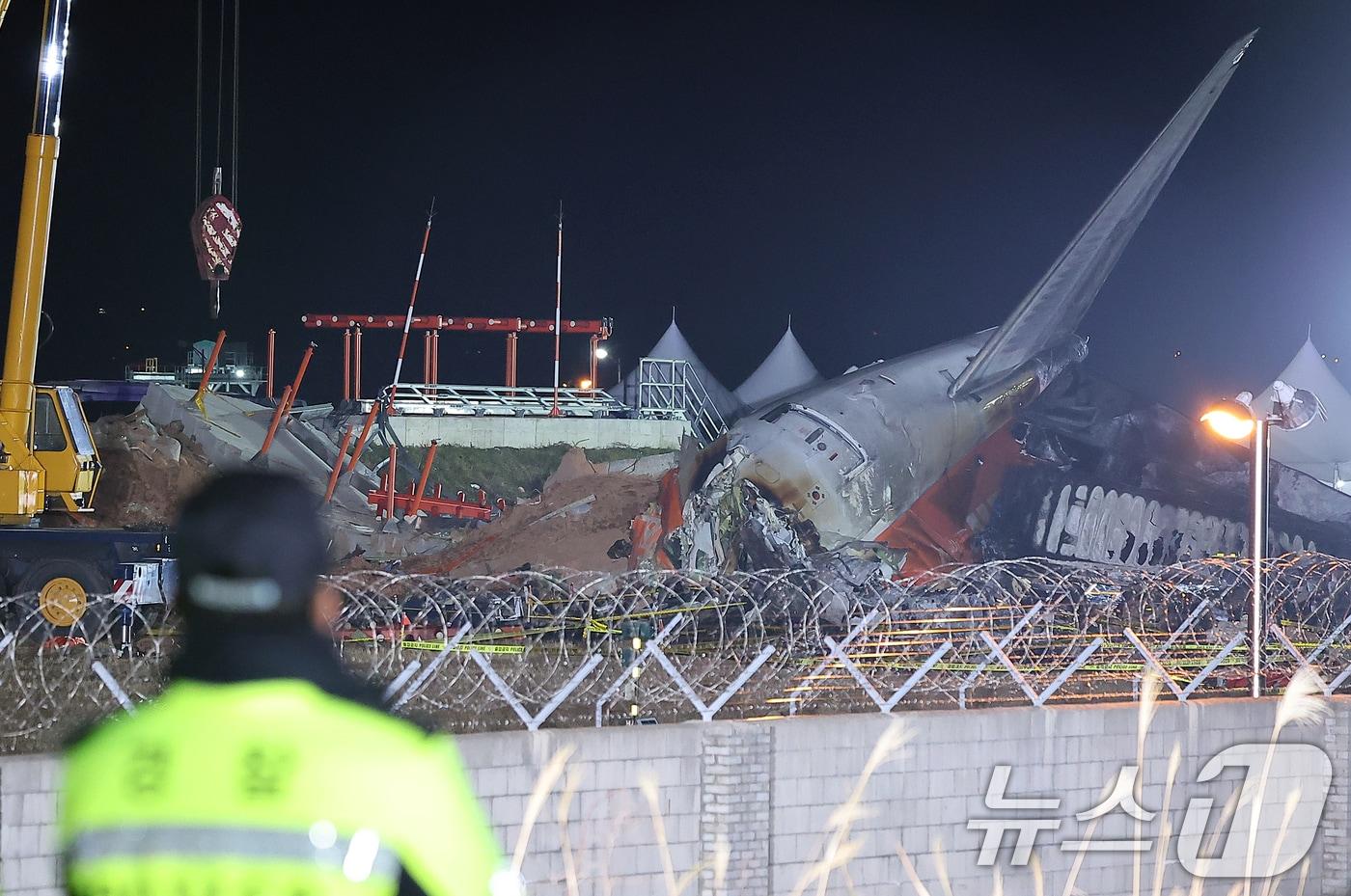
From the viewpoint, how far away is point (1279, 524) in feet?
89.8

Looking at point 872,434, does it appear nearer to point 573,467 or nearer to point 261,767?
point 573,467

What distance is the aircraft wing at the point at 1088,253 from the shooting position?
1025 inches

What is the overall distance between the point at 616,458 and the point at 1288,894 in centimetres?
2351

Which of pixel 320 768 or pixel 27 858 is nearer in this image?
pixel 320 768

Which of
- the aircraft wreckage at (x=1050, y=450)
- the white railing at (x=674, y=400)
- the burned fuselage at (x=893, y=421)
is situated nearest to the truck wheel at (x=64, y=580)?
the burned fuselage at (x=893, y=421)

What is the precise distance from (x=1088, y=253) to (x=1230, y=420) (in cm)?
1567

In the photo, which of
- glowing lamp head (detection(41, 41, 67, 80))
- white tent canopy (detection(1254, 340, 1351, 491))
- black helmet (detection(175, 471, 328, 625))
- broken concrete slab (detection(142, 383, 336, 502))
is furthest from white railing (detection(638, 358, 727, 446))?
black helmet (detection(175, 471, 328, 625))

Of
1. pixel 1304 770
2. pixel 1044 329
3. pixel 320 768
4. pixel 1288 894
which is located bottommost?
pixel 1288 894

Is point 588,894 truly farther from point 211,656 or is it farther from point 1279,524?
point 1279,524

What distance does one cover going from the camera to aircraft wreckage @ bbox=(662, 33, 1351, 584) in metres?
24.2

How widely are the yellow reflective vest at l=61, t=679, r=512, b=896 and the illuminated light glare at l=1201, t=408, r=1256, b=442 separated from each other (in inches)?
413

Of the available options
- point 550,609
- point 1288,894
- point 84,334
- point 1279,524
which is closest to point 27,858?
point 1288,894

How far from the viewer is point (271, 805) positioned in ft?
7.51

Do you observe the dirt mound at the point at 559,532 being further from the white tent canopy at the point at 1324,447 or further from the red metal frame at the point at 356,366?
the white tent canopy at the point at 1324,447
